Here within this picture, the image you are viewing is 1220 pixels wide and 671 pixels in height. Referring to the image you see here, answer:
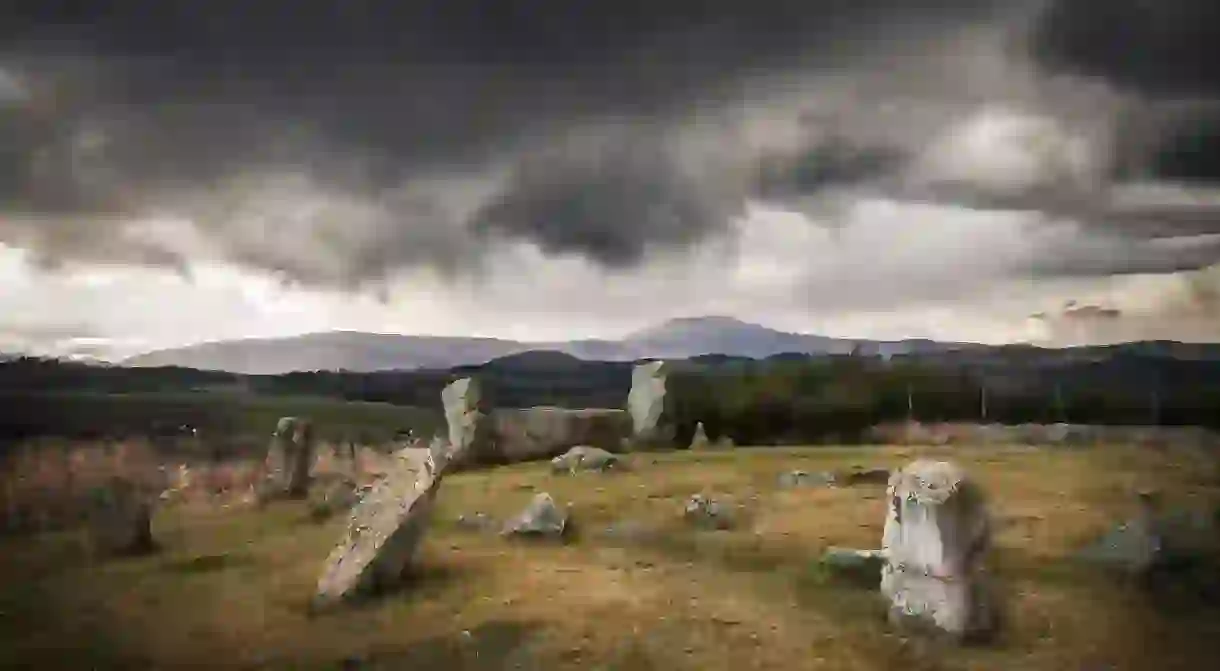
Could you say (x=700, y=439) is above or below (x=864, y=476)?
above

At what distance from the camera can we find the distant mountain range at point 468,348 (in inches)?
210

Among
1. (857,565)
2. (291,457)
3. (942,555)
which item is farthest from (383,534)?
(942,555)

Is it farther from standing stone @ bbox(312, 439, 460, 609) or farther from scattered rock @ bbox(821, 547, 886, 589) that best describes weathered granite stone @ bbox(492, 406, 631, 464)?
scattered rock @ bbox(821, 547, 886, 589)

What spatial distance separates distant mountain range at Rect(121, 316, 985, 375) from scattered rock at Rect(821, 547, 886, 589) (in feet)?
4.40

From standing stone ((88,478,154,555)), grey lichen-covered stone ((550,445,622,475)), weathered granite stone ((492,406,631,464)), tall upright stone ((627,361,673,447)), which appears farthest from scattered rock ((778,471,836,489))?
standing stone ((88,478,154,555))

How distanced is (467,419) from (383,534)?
5.11 feet

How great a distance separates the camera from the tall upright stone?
19.4ft

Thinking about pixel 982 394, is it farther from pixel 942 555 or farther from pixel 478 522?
pixel 478 522

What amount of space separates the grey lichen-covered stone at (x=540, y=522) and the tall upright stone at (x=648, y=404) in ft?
3.20

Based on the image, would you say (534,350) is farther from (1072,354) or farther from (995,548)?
(1072,354)

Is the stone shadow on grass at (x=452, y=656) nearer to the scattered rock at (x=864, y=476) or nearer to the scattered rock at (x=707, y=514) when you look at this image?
the scattered rock at (x=707, y=514)

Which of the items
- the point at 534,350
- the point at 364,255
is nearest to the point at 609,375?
the point at 534,350

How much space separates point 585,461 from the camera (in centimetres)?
700

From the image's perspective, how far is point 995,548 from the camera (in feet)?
15.3
